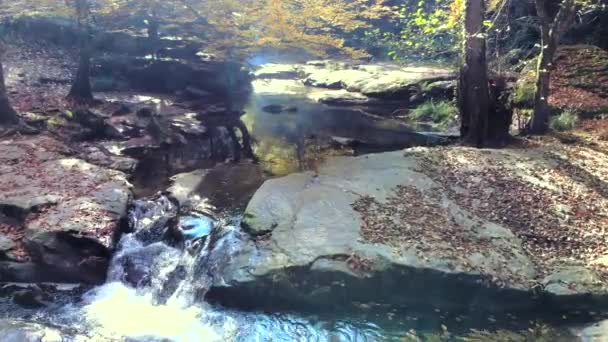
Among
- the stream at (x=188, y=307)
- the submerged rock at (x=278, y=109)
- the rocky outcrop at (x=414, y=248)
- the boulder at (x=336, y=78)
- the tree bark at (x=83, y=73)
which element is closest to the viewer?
the stream at (x=188, y=307)

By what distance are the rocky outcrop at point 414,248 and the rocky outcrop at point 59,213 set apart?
2.35 metres

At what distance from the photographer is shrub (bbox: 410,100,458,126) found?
58.4 feet

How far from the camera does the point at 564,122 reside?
12.5 m

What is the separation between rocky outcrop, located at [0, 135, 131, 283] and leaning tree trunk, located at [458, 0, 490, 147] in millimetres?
8076

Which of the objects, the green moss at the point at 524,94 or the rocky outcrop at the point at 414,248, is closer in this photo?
the rocky outcrop at the point at 414,248

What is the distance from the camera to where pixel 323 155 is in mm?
13859

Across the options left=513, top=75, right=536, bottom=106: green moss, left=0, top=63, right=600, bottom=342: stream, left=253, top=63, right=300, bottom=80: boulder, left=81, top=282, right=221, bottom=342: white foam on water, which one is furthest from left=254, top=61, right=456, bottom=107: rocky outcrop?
left=81, top=282, right=221, bottom=342: white foam on water

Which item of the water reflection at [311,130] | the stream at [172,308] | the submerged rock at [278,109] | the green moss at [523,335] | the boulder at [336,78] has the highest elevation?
the boulder at [336,78]

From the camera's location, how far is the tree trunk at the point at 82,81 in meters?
16.2

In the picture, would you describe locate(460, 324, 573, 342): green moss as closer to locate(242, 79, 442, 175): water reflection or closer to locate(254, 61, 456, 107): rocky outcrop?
locate(242, 79, 442, 175): water reflection

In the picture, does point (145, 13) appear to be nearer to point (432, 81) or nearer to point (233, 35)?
point (233, 35)

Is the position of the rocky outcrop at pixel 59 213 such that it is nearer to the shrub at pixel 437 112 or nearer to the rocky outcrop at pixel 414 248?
the rocky outcrop at pixel 414 248

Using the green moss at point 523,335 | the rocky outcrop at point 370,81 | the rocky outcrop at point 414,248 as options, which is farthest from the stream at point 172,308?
the rocky outcrop at point 370,81

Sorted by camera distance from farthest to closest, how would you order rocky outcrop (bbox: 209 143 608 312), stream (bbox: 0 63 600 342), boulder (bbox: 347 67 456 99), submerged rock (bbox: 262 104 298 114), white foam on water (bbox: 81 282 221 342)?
1. submerged rock (bbox: 262 104 298 114)
2. boulder (bbox: 347 67 456 99)
3. rocky outcrop (bbox: 209 143 608 312)
4. white foam on water (bbox: 81 282 221 342)
5. stream (bbox: 0 63 600 342)
